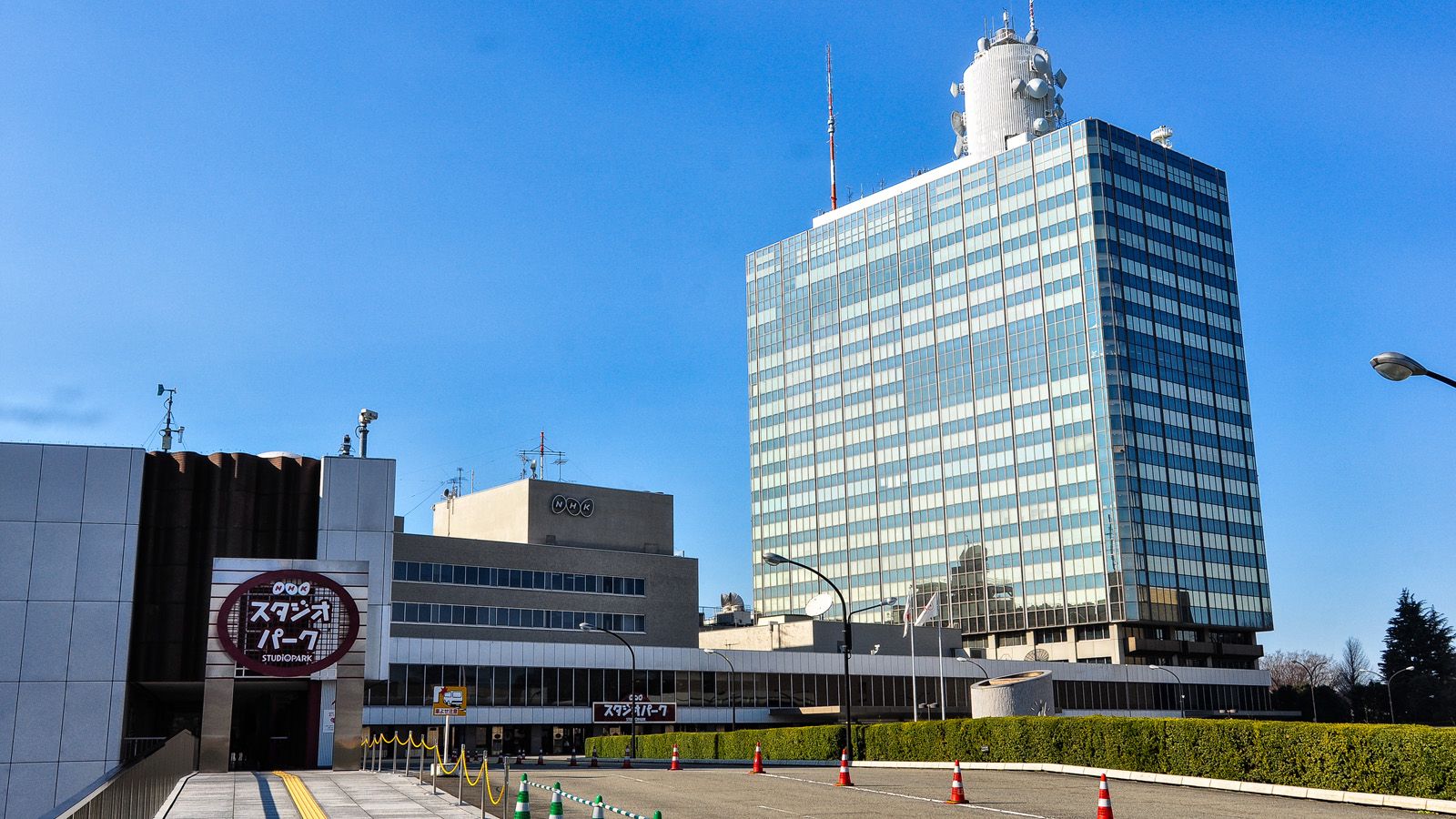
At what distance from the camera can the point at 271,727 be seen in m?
66.1

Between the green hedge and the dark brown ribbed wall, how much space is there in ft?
70.2

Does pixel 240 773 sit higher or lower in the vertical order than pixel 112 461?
lower

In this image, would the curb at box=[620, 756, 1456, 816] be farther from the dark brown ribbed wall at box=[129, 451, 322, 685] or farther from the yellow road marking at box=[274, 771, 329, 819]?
the dark brown ribbed wall at box=[129, 451, 322, 685]

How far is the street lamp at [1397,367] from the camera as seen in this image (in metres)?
19.7

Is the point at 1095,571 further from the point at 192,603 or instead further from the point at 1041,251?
the point at 192,603

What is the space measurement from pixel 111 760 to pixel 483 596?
44.7 m

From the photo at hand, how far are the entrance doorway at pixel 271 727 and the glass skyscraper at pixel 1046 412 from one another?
74668mm

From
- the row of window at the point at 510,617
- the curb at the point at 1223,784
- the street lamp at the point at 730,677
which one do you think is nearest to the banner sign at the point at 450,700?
the curb at the point at 1223,784

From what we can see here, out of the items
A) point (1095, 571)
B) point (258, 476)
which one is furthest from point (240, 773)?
point (1095, 571)

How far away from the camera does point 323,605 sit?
43781 mm

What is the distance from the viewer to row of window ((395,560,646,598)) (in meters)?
86.8

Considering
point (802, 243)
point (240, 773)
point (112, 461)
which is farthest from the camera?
point (802, 243)

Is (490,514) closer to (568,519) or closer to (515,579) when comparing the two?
(568,519)

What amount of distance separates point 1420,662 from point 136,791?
129 metres
